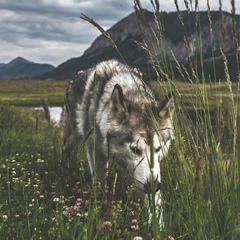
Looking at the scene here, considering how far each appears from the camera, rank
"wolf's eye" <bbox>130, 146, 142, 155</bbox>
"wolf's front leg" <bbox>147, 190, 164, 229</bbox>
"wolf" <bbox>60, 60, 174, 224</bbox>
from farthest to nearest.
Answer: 1. "wolf's eye" <bbox>130, 146, 142, 155</bbox>
2. "wolf" <bbox>60, 60, 174, 224</bbox>
3. "wolf's front leg" <bbox>147, 190, 164, 229</bbox>

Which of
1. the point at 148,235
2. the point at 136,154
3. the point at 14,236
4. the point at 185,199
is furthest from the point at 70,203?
the point at 185,199

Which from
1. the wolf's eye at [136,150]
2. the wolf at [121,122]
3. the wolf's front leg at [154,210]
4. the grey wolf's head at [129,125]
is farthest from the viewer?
the grey wolf's head at [129,125]

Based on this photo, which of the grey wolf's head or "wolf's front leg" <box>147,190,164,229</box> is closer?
"wolf's front leg" <box>147,190,164,229</box>

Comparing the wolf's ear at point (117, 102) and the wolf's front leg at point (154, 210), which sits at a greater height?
the wolf's ear at point (117, 102)

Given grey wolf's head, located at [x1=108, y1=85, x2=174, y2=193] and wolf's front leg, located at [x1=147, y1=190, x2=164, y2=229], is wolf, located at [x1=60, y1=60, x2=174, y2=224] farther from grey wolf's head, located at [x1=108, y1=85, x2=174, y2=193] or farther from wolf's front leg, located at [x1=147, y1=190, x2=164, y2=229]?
wolf's front leg, located at [x1=147, y1=190, x2=164, y2=229]

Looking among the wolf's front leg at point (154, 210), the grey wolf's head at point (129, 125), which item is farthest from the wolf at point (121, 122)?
the wolf's front leg at point (154, 210)

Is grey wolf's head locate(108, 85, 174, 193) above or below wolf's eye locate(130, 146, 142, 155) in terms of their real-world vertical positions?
above

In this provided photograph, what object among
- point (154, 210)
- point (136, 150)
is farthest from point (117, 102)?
point (154, 210)

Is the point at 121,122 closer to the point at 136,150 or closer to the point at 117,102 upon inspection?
the point at 117,102

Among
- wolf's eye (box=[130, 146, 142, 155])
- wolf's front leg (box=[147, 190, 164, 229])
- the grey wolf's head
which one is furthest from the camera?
the grey wolf's head

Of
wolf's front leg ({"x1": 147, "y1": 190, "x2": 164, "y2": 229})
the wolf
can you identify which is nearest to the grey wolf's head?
the wolf

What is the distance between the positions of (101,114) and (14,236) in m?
2.89

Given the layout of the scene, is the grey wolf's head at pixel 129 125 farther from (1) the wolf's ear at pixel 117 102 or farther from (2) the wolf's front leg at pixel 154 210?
(2) the wolf's front leg at pixel 154 210

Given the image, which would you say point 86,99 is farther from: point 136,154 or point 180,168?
point 180,168
